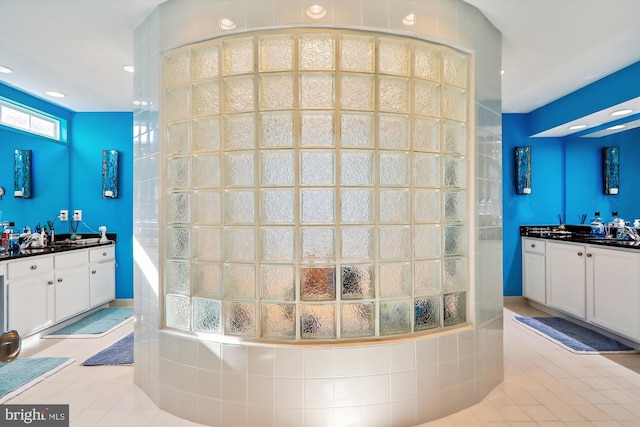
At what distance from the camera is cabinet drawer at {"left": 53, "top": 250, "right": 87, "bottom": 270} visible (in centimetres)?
362

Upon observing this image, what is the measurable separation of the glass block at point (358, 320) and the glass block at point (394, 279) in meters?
0.11

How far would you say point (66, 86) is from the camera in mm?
3703

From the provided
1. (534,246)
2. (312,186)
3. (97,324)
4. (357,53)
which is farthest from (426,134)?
(97,324)

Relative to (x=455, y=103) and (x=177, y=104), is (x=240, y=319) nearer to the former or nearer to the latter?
(x=177, y=104)

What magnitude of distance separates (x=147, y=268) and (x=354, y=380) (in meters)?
1.44

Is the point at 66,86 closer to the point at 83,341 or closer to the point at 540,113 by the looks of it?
the point at 83,341

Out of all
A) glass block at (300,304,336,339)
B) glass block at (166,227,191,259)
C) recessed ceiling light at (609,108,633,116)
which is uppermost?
recessed ceiling light at (609,108,633,116)

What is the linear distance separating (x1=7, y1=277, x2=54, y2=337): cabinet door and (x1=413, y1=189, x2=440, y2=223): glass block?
3.32 m

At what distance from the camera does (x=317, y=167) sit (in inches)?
77.7

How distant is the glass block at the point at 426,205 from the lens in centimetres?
209

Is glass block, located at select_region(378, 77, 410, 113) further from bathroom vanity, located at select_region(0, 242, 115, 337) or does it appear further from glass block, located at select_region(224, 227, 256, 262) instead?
bathroom vanity, located at select_region(0, 242, 115, 337)

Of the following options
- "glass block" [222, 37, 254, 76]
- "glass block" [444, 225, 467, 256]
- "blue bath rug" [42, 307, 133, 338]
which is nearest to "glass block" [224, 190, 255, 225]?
"glass block" [222, 37, 254, 76]

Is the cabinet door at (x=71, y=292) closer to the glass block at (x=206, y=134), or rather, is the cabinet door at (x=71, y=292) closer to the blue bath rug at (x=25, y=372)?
the blue bath rug at (x=25, y=372)

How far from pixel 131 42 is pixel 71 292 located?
2617mm
